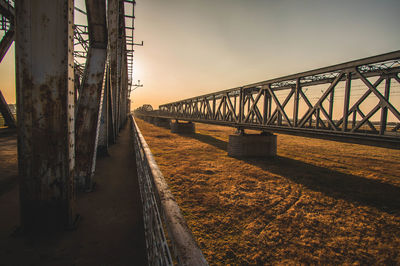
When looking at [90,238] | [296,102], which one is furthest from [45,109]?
[296,102]

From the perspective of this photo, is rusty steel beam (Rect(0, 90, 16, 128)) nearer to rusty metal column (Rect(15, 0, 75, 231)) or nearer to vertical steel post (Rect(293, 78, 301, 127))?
rusty metal column (Rect(15, 0, 75, 231))

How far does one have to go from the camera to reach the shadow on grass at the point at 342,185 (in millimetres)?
5898

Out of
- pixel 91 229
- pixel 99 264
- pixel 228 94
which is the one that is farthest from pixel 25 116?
pixel 228 94

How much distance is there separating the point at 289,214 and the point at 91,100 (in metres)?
6.14

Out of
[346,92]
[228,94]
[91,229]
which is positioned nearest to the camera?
[91,229]

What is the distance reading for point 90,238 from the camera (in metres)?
2.52

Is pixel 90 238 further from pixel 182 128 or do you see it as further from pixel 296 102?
pixel 182 128

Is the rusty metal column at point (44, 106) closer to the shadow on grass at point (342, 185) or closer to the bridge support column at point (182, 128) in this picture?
the shadow on grass at point (342, 185)

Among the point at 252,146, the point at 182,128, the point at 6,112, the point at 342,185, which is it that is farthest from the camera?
the point at 182,128

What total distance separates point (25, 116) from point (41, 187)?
3.19 ft

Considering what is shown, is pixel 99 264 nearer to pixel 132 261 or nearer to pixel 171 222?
pixel 132 261

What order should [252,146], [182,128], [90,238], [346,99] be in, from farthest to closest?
[182,128] < [252,146] < [346,99] < [90,238]

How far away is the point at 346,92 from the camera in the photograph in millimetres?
6762

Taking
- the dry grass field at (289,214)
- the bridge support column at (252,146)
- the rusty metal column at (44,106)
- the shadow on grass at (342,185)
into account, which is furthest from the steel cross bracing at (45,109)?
the bridge support column at (252,146)
